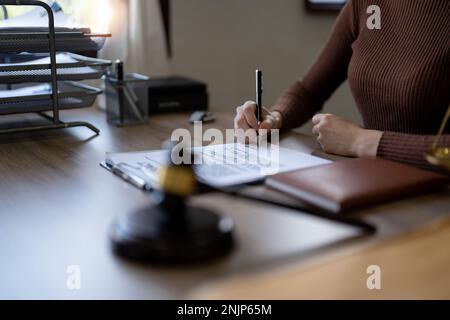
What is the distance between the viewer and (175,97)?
5.81 feet

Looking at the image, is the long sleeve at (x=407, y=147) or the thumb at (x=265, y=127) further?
the thumb at (x=265, y=127)

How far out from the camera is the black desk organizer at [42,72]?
4.56 ft

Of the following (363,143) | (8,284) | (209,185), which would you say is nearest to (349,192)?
(209,185)

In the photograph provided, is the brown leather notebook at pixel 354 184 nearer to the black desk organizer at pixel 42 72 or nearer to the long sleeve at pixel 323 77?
the long sleeve at pixel 323 77

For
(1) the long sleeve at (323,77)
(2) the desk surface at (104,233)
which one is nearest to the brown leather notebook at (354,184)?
(2) the desk surface at (104,233)

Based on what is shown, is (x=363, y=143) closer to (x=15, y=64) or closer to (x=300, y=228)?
(x=300, y=228)

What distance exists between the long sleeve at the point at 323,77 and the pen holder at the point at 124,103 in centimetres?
38

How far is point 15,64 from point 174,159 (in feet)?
2.82

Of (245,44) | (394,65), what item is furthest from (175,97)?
(245,44)

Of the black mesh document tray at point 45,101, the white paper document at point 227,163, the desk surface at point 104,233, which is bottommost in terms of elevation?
the desk surface at point 104,233

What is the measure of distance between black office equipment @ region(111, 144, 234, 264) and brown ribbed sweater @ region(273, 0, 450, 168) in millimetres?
708

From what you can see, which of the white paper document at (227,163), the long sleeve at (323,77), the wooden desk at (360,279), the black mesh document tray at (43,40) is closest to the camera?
the wooden desk at (360,279)

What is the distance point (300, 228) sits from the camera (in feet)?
2.45

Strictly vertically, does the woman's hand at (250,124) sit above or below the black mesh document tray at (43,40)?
below
